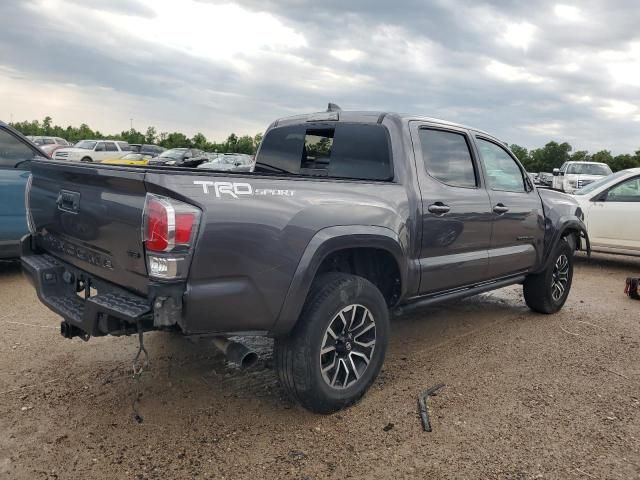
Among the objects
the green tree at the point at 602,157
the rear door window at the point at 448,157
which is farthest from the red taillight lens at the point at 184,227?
the green tree at the point at 602,157

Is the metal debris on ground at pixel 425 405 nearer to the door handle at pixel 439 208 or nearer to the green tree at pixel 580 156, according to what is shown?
the door handle at pixel 439 208

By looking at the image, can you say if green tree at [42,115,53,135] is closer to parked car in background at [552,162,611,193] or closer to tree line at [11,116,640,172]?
tree line at [11,116,640,172]

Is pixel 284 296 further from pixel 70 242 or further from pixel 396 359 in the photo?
pixel 396 359

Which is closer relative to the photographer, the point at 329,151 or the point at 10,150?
the point at 329,151

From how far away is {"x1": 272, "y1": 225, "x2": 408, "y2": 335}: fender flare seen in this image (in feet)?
9.48

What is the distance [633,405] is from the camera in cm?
358

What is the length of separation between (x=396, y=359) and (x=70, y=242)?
254 centimetres

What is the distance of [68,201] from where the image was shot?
3.08m

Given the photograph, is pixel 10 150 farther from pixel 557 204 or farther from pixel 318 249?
pixel 557 204

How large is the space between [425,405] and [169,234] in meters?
2.00

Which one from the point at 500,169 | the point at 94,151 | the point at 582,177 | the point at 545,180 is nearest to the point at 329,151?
the point at 500,169

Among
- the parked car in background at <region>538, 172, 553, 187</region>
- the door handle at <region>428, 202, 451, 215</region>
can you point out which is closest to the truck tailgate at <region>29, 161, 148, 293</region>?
the door handle at <region>428, 202, 451, 215</region>

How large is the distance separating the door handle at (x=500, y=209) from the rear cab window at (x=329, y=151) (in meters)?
1.31

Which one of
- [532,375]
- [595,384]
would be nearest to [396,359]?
[532,375]
